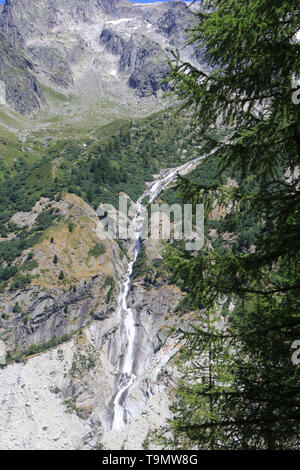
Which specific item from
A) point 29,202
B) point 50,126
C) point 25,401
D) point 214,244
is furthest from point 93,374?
point 50,126

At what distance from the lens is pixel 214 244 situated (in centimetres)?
6216

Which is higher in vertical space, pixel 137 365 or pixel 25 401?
pixel 137 365

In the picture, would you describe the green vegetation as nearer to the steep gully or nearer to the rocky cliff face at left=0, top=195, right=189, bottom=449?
the rocky cliff face at left=0, top=195, right=189, bottom=449

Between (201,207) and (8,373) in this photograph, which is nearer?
(201,207)
